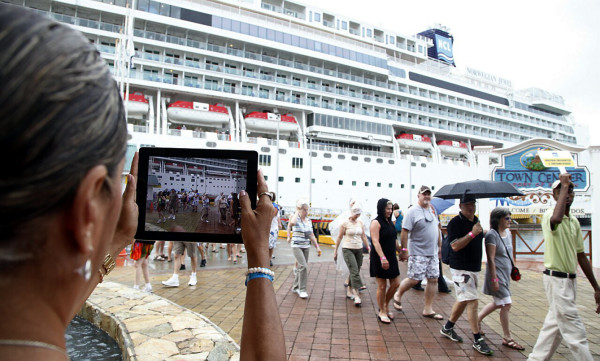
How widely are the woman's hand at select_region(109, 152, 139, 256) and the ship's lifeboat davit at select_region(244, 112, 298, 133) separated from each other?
21173 millimetres

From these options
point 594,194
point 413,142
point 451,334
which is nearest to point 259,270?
point 451,334

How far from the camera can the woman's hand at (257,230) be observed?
39.5 inches

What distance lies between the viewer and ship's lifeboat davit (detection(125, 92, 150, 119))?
19625 millimetres

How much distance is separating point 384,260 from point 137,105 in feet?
63.1

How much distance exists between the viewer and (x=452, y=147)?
1185 inches

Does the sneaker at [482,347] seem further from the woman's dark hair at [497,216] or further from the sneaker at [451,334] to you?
the woman's dark hair at [497,216]

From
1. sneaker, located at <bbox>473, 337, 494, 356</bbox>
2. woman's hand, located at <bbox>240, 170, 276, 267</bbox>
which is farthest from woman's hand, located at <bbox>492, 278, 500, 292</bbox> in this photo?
woman's hand, located at <bbox>240, 170, 276, 267</bbox>

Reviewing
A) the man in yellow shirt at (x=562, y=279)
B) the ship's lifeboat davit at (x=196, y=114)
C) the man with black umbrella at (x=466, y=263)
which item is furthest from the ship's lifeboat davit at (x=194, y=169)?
the ship's lifeboat davit at (x=196, y=114)

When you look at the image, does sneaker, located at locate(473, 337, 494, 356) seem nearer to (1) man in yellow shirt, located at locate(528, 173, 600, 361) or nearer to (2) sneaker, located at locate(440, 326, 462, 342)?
(2) sneaker, located at locate(440, 326, 462, 342)

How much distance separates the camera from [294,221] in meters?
5.79

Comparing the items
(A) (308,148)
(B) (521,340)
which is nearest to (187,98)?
(A) (308,148)

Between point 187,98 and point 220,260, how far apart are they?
16.7m

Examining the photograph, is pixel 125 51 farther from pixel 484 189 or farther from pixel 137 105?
pixel 484 189

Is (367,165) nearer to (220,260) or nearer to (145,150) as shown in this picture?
(220,260)
